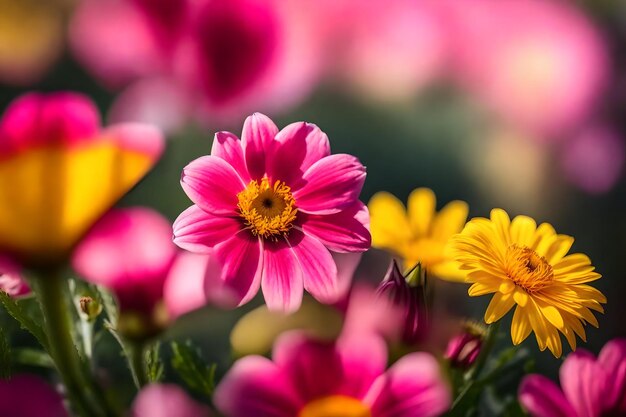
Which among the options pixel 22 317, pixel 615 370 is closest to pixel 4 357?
pixel 22 317

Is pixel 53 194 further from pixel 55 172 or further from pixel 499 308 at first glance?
pixel 499 308

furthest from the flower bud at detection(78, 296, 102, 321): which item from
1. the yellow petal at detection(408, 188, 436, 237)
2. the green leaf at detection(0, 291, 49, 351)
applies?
the yellow petal at detection(408, 188, 436, 237)

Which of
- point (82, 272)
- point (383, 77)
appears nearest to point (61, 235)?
point (82, 272)

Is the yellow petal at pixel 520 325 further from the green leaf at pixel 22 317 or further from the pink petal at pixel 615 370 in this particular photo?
the green leaf at pixel 22 317

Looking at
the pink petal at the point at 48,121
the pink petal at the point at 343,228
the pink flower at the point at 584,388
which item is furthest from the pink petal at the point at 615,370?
the pink petal at the point at 48,121

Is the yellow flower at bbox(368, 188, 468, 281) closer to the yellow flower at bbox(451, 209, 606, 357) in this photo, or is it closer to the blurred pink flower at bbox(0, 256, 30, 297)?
the yellow flower at bbox(451, 209, 606, 357)
